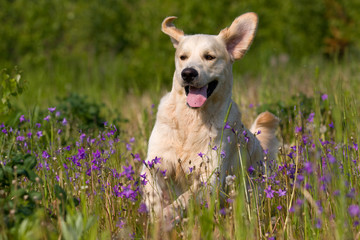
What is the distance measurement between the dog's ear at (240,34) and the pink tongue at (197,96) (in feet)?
1.92

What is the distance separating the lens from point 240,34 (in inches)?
161

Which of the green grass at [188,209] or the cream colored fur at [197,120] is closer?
the green grass at [188,209]

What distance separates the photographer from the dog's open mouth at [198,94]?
369 cm

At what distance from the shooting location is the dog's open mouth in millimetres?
3686

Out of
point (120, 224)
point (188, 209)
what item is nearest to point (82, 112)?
point (120, 224)

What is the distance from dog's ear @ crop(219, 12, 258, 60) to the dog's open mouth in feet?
1.53

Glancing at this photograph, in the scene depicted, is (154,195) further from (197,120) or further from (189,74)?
(189,74)

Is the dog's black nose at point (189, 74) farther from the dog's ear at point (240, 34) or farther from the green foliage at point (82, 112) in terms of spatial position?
the green foliage at point (82, 112)

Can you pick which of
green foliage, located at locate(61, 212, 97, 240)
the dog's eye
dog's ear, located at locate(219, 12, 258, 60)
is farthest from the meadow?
the dog's eye

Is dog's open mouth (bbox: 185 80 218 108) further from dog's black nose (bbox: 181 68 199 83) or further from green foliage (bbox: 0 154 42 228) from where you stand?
green foliage (bbox: 0 154 42 228)

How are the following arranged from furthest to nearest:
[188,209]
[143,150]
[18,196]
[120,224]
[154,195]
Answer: [143,150] < [154,195] < [120,224] < [188,209] < [18,196]

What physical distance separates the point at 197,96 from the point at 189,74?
221mm

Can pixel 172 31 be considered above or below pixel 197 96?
above

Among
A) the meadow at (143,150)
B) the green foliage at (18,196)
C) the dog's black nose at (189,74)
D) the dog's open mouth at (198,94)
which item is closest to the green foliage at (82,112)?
the meadow at (143,150)
